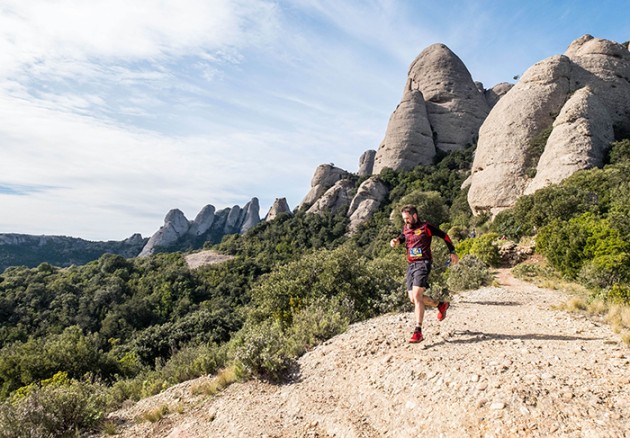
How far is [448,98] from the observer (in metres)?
53.3

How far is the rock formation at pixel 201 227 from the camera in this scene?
100438mm

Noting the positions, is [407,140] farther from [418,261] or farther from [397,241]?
[418,261]

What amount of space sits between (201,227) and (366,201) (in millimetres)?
77942

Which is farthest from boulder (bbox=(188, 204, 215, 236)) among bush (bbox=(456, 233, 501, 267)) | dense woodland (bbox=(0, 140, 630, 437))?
bush (bbox=(456, 233, 501, 267))

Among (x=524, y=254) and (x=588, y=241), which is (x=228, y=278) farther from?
(x=588, y=241)

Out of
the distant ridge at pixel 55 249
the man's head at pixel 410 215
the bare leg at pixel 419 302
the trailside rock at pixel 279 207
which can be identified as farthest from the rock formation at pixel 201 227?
the bare leg at pixel 419 302

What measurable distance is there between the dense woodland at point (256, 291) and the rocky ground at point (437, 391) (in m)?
0.70

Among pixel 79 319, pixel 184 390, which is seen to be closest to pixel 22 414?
pixel 184 390

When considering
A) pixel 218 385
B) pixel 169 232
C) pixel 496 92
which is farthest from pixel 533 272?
pixel 169 232

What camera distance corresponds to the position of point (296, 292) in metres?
9.86

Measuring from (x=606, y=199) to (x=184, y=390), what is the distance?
68.1ft

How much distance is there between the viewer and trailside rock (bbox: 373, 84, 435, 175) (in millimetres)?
48438

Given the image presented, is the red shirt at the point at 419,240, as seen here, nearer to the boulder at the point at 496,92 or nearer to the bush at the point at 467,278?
the bush at the point at 467,278

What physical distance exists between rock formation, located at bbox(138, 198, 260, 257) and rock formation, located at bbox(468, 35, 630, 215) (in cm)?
8416
